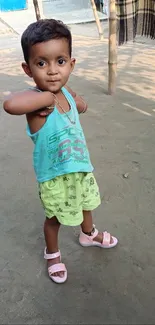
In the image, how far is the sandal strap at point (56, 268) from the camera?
1.69 m

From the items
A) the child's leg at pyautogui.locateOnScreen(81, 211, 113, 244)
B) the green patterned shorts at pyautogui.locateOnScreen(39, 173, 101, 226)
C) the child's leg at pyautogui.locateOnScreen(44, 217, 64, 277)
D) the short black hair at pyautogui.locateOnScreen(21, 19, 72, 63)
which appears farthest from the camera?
the child's leg at pyautogui.locateOnScreen(81, 211, 113, 244)

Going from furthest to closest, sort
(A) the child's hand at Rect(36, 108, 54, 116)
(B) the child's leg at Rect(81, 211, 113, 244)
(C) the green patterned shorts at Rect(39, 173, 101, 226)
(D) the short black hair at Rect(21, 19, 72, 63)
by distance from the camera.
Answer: (B) the child's leg at Rect(81, 211, 113, 244) < (C) the green patterned shorts at Rect(39, 173, 101, 226) < (A) the child's hand at Rect(36, 108, 54, 116) < (D) the short black hair at Rect(21, 19, 72, 63)

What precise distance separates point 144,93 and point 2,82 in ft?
6.30

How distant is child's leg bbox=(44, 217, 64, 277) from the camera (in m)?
1.67

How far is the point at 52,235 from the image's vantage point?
1696mm

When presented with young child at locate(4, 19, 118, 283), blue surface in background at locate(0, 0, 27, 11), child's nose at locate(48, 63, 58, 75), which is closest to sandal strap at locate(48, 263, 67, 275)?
young child at locate(4, 19, 118, 283)

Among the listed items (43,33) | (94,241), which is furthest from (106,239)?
(43,33)

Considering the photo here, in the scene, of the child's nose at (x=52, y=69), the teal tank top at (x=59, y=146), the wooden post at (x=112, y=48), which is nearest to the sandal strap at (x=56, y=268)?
the teal tank top at (x=59, y=146)

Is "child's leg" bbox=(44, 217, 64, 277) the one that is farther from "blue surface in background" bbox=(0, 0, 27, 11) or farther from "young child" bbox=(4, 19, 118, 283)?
"blue surface in background" bbox=(0, 0, 27, 11)

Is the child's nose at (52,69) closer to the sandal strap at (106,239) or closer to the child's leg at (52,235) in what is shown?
the child's leg at (52,235)

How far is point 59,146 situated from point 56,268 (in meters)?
0.59

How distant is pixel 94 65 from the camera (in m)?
5.46

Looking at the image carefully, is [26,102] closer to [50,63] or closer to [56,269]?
[50,63]

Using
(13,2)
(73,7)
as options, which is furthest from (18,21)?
Result: (13,2)
